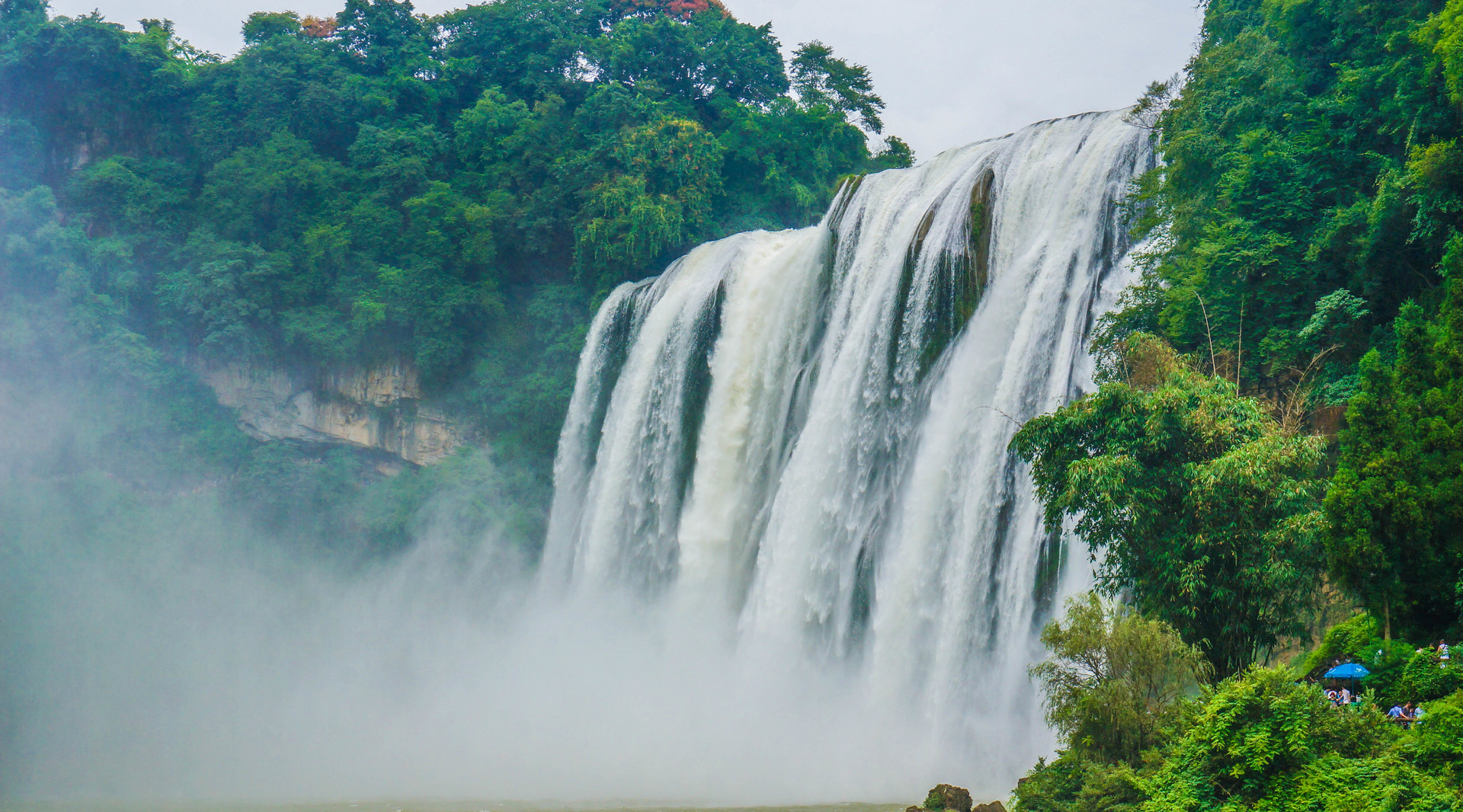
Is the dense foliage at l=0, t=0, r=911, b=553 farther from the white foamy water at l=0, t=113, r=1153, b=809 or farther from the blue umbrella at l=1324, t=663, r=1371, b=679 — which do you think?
the blue umbrella at l=1324, t=663, r=1371, b=679

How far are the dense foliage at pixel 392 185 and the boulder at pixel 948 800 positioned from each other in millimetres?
22390

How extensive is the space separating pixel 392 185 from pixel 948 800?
30.3 metres

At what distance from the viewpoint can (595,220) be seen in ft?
109

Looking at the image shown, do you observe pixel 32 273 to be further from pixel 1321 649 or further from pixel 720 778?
pixel 1321 649

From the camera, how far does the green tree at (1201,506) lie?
429 inches

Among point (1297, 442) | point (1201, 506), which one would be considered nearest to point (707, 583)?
point (1201, 506)

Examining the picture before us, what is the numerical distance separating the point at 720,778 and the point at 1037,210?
35.3 ft

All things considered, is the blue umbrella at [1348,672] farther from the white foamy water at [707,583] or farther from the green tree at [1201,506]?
the white foamy water at [707,583]

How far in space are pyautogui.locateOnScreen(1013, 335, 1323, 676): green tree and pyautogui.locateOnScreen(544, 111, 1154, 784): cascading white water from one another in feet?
→ 11.8

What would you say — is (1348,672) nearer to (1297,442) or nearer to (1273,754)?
(1297,442)

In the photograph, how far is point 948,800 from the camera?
41.3 ft

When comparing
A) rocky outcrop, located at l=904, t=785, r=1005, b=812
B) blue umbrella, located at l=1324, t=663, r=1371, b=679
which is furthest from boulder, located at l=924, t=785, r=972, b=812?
Result: blue umbrella, located at l=1324, t=663, r=1371, b=679

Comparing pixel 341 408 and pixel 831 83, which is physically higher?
pixel 831 83

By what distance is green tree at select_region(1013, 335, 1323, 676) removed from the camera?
1091 centimetres
